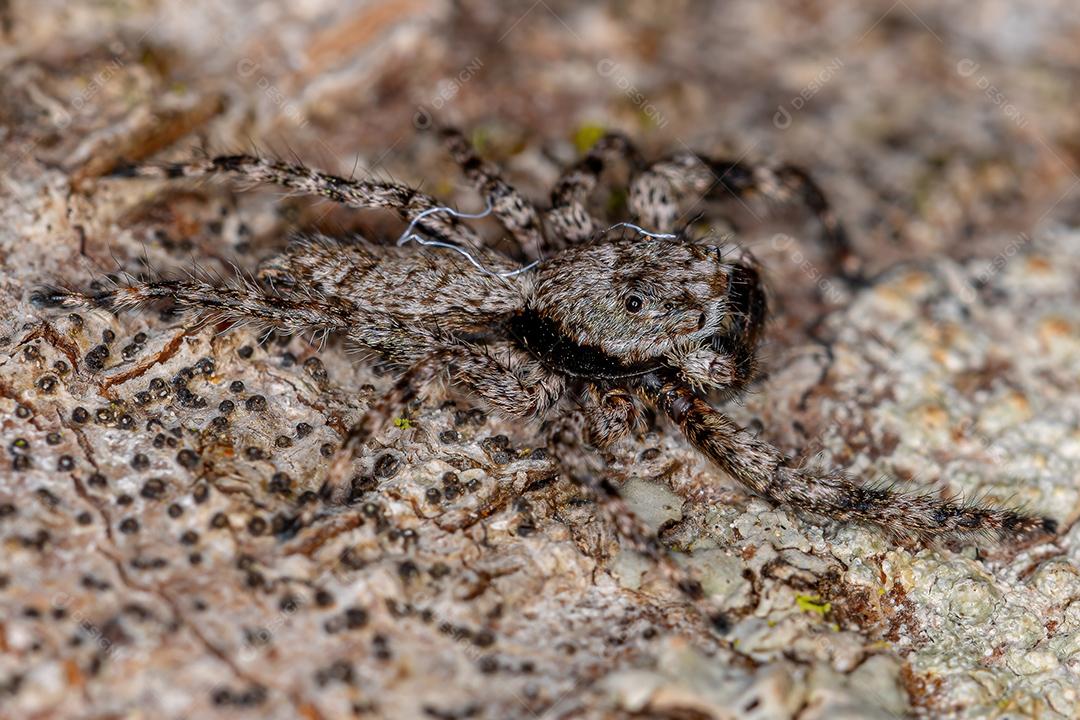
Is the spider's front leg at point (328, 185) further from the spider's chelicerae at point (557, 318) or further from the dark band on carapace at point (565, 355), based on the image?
the dark band on carapace at point (565, 355)

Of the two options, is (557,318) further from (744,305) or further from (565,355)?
(744,305)

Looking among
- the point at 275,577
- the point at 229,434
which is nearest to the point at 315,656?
the point at 275,577

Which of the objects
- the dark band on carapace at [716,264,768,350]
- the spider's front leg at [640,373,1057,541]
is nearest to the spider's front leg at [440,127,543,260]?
the dark band on carapace at [716,264,768,350]

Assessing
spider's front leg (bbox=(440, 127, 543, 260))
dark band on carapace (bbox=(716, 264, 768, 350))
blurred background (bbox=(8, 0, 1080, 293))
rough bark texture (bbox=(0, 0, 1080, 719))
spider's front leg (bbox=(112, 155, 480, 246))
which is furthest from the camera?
blurred background (bbox=(8, 0, 1080, 293))

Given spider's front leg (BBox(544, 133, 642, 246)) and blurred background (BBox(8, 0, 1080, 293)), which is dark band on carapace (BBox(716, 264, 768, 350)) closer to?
spider's front leg (BBox(544, 133, 642, 246))

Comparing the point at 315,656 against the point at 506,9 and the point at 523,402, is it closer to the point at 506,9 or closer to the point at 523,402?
the point at 523,402

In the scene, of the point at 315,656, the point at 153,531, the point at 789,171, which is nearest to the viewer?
the point at 315,656
